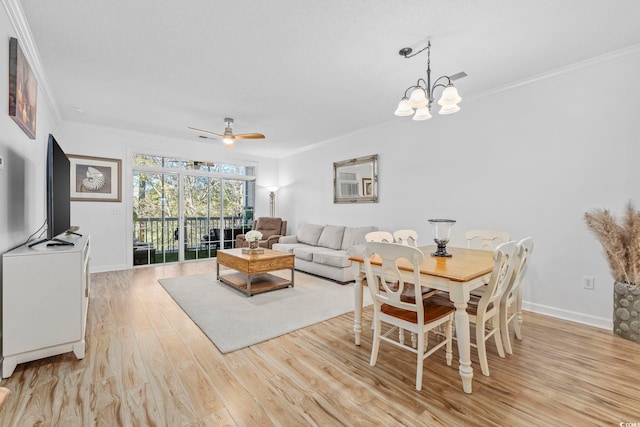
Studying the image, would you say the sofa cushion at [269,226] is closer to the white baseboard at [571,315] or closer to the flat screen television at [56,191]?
the flat screen television at [56,191]

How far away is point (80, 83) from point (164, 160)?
251 cm

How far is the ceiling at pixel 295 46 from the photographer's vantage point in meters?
2.06

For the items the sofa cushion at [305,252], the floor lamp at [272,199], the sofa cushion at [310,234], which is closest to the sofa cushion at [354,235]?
the sofa cushion at [305,252]

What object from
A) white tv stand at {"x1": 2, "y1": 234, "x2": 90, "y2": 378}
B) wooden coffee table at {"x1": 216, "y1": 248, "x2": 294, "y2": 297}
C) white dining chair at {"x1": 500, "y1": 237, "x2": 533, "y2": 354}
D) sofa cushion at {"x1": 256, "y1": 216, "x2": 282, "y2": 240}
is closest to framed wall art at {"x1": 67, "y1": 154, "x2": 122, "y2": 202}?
wooden coffee table at {"x1": 216, "y1": 248, "x2": 294, "y2": 297}

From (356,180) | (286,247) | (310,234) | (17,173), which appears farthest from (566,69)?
(17,173)

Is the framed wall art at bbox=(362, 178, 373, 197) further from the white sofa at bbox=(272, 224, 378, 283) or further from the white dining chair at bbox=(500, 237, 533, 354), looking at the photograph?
the white dining chair at bbox=(500, 237, 533, 354)

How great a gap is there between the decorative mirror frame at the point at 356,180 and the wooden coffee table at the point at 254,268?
74.4 inches

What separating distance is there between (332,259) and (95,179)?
435 centimetres

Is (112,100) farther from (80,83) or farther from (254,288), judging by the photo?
(254,288)

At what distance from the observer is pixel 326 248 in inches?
209

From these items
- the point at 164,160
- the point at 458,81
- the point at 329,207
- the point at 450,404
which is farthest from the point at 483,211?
the point at 164,160

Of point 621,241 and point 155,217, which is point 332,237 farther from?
point 621,241

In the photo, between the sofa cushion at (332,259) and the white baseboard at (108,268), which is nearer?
the sofa cushion at (332,259)

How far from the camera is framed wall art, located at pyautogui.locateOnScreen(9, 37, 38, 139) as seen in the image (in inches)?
84.1
